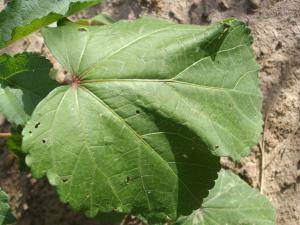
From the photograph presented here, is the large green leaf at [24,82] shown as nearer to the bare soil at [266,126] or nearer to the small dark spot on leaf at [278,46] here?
the bare soil at [266,126]

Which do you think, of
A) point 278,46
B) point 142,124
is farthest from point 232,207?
point 278,46

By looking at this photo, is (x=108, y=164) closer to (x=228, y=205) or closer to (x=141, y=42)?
(x=141, y=42)

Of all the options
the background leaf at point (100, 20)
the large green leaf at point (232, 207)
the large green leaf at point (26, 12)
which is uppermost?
the large green leaf at point (26, 12)

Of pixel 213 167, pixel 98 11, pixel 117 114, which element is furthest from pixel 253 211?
pixel 98 11

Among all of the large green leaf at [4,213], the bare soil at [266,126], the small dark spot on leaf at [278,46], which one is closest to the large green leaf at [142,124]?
the large green leaf at [4,213]

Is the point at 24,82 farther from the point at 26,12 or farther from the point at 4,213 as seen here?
the point at 4,213

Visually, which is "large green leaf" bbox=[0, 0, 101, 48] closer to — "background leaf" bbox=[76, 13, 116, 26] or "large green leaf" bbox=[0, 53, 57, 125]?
"large green leaf" bbox=[0, 53, 57, 125]
